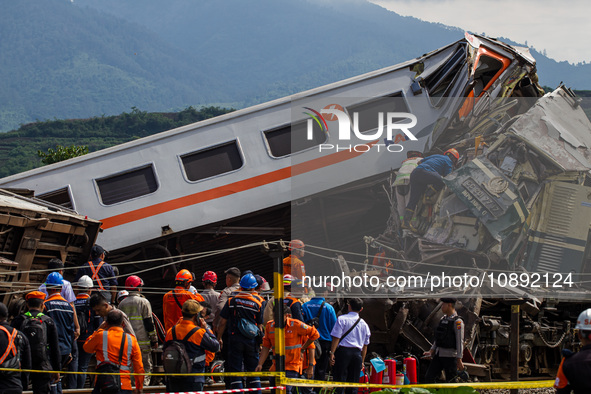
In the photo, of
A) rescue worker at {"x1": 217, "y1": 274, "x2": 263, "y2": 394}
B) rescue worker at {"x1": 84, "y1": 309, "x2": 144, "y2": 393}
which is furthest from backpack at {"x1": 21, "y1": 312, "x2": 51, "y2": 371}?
rescue worker at {"x1": 217, "y1": 274, "x2": 263, "y2": 394}

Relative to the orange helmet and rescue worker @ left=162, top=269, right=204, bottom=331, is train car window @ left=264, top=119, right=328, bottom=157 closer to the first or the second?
the orange helmet

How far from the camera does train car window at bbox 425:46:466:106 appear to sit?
12.5 m

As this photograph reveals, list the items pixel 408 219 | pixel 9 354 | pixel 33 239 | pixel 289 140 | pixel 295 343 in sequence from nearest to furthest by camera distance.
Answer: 1. pixel 9 354
2. pixel 295 343
3. pixel 33 239
4. pixel 408 219
5. pixel 289 140

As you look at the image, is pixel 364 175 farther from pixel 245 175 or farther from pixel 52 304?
pixel 52 304

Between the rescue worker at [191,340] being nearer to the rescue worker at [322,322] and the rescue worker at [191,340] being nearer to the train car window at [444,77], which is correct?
the rescue worker at [322,322]

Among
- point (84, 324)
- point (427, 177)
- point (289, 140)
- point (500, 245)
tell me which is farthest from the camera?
point (289, 140)

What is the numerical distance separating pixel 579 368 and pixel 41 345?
4952 millimetres

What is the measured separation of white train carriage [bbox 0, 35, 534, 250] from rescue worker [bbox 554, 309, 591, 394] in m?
6.97

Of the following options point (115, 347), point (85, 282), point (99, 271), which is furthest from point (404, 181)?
point (115, 347)

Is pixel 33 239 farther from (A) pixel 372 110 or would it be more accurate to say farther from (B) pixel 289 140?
(A) pixel 372 110

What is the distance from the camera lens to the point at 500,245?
10.7 metres

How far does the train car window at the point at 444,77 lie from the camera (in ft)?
41.1

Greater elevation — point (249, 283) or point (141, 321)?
point (249, 283)

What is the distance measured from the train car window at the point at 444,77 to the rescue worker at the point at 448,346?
507cm
